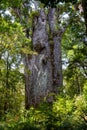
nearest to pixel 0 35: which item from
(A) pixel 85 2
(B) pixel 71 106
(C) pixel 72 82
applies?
(A) pixel 85 2

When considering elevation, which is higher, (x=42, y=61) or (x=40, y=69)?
(x=42, y=61)

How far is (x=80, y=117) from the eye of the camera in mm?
6367

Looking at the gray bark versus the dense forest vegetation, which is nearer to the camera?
the dense forest vegetation

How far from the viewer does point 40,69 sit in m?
14.8

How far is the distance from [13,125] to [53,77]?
939 cm

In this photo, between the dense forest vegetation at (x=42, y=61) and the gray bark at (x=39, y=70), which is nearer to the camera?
the dense forest vegetation at (x=42, y=61)

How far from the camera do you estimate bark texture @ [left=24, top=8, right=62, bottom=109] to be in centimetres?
1436

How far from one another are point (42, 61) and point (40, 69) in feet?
1.41

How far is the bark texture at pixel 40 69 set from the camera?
1436cm

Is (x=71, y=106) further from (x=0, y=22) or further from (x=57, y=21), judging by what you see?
(x=57, y=21)

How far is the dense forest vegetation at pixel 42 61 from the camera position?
263 inches

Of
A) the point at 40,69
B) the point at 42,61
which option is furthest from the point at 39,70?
the point at 42,61

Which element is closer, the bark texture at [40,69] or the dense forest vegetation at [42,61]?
the dense forest vegetation at [42,61]

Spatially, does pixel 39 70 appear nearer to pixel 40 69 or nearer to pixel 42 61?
pixel 40 69
